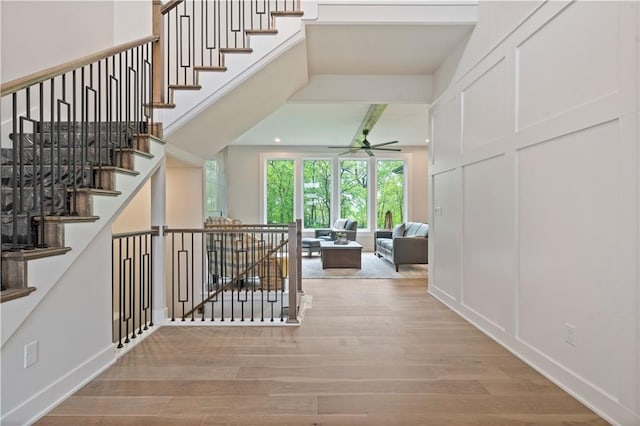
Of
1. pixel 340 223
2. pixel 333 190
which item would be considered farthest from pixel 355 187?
pixel 340 223

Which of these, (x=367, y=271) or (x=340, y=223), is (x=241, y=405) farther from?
(x=340, y=223)

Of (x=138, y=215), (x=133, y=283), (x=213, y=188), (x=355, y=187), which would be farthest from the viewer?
(x=355, y=187)

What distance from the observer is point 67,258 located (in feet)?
7.02

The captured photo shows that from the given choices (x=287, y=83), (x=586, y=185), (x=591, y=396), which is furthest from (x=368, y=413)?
(x=287, y=83)

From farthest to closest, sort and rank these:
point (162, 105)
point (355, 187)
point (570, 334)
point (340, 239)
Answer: point (355, 187), point (340, 239), point (162, 105), point (570, 334)

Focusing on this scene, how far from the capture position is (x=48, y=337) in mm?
2074

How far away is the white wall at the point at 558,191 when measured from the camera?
1.85 meters

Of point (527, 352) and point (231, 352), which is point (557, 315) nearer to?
point (527, 352)

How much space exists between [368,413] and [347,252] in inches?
197

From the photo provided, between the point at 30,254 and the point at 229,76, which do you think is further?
the point at 229,76

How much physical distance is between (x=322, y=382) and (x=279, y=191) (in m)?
8.32

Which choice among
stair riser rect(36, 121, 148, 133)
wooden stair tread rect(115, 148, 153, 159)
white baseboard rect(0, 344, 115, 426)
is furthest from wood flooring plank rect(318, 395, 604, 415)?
stair riser rect(36, 121, 148, 133)

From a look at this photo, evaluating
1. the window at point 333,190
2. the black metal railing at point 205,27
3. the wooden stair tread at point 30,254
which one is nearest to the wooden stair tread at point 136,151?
the wooden stair tread at point 30,254

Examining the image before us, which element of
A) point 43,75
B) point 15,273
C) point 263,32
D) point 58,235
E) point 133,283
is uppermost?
point 263,32
